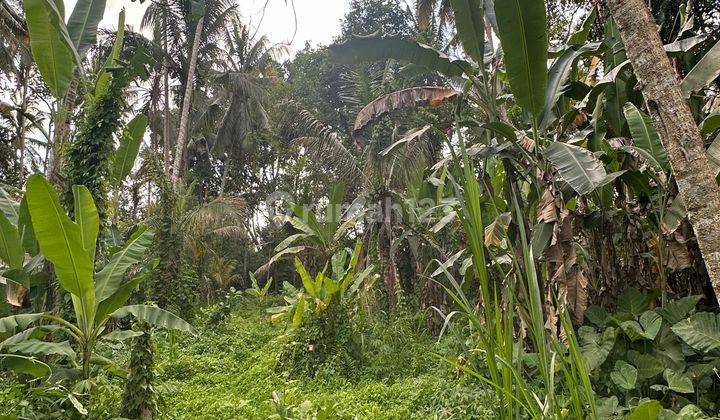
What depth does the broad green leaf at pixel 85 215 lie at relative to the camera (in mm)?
3404

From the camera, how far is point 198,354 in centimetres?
686

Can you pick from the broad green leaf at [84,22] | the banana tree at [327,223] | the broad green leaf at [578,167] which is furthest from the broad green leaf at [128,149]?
the broad green leaf at [578,167]

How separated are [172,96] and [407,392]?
45.0 feet

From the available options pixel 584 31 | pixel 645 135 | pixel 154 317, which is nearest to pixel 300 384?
pixel 154 317

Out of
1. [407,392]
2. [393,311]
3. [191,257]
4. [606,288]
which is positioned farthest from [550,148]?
[191,257]

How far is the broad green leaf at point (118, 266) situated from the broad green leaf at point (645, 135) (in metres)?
3.81

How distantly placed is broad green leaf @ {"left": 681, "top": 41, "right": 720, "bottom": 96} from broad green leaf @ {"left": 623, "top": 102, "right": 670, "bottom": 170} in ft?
0.94

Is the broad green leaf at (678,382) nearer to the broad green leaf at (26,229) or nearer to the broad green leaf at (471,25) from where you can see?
the broad green leaf at (471,25)

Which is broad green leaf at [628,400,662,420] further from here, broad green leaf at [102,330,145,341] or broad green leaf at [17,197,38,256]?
broad green leaf at [17,197,38,256]

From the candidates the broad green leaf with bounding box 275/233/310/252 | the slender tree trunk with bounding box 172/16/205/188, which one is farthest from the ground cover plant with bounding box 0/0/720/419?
the slender tree trunk with bounding box 172/16/205/188

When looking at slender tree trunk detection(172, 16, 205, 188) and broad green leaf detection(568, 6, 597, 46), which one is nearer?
broad green leaf detection(568, 6, 597, 46)

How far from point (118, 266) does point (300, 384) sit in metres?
2.49

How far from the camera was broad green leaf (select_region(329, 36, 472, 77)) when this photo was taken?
3.39m

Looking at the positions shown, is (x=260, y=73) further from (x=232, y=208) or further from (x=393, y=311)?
(x=393, y=311)
